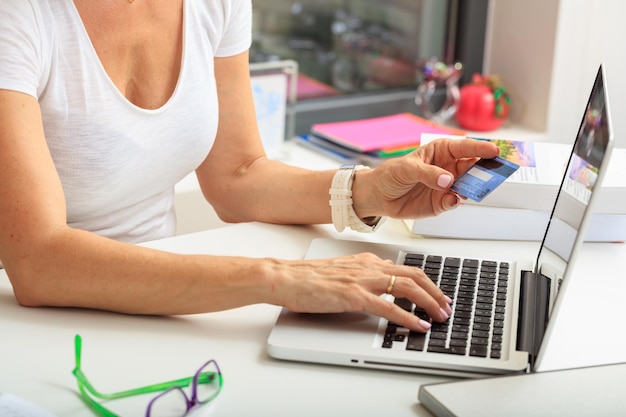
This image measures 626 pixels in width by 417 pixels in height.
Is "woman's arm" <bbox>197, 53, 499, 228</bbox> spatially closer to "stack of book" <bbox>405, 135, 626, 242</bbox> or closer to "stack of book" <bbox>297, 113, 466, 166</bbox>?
"stack of book" <bbox>405, 135, 626, 242</bbox>

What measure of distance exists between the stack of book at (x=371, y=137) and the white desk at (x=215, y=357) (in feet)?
3.39

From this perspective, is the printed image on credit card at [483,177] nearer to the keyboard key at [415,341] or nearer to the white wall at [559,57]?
the keyboard key at [415,341]

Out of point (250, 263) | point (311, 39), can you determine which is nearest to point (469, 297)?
point (250, 263)

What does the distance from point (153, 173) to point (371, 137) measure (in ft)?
3.16

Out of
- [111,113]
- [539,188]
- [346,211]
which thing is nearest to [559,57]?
[539,188]

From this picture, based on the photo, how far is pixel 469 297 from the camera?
1093 mm

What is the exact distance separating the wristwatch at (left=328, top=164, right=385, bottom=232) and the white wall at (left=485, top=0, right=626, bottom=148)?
47.2 inches

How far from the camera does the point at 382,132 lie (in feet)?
7.55

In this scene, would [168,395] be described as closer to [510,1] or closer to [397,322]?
[397,322]

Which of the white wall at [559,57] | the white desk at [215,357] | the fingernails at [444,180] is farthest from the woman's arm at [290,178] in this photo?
the white wall at [559,57]

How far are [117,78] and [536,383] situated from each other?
2.31 ft

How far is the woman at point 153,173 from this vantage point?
105 cm

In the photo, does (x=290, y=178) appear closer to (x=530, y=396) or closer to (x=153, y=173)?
(x=153, y=173)

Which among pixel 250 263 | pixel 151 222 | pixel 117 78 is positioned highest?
pixel 117 78
